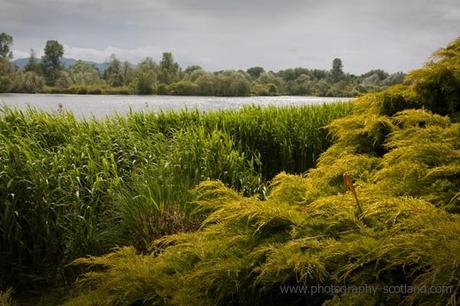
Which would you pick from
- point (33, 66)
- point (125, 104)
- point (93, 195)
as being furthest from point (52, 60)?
point (93, 195)

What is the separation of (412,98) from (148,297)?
2542mm

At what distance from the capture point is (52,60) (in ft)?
132

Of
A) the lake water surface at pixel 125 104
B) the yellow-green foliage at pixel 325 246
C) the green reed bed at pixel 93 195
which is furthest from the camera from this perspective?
the lake water surface at pixel 125 104

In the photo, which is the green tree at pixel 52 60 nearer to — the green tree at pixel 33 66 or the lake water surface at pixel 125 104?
the green tree at pixel 33 66

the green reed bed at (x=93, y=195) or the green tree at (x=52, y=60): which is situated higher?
the green tree at (x=52, y=60)

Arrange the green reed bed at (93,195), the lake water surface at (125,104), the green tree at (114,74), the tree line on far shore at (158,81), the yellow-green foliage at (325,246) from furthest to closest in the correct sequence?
1. the green tree at (114,74)
2. the tree line on far shore at (158,81)
3. the lake water surface at (125,104)
4. the green reed bed at (93,195)
5. the yellow-green foliage at (325,246)

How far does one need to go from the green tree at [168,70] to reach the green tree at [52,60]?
9.41 m

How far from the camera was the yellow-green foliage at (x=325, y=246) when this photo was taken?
139cm

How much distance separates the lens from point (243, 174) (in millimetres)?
5336

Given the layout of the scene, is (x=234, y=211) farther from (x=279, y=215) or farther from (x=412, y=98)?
(x=412, y=98)

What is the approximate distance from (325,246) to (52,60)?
1704 inches

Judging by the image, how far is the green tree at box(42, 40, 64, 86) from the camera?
38.2 m

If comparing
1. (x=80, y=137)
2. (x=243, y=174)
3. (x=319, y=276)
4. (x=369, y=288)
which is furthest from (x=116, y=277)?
(x=80, y=137)

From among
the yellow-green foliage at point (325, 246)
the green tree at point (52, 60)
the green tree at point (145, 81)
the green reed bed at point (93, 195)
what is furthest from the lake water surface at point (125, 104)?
the green tree at point (52, 60)
